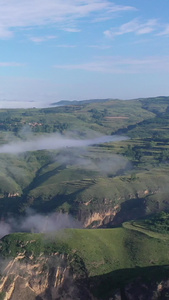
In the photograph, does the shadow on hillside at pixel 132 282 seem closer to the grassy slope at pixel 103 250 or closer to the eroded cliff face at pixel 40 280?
the grassy slope at pixel 103 250

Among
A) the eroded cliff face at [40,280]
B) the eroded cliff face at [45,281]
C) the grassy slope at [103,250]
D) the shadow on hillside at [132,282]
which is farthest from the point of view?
the grassy slope at [103,250]

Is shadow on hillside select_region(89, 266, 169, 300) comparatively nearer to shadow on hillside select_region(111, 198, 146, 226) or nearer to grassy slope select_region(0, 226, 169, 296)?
grassy slope select_region(0, 226, 169, 296)

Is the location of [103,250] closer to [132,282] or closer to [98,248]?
[98,248]

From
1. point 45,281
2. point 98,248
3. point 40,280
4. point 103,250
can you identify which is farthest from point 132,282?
point 40,280

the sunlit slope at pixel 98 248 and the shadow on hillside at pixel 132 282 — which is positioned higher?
the sunlit slope at pixel 98 248

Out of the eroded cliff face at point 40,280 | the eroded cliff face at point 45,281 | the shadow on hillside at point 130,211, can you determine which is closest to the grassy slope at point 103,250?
the eroded cliff face at point 45,281

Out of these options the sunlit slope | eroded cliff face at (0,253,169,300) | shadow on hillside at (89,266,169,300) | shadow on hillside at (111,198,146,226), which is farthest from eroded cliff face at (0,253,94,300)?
shadow on hillside at (111,198,146,226)

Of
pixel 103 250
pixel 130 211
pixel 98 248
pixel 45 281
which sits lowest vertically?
pixel 45 281

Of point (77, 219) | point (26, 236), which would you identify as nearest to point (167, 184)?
point (77, 219)
